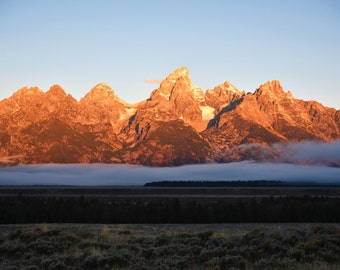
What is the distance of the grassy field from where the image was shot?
35531 millimetres

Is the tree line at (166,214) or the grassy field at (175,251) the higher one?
the grassy field at (175,251)

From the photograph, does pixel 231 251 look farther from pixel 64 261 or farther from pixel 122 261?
pixel 64 261

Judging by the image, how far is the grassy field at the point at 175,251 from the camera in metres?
35.5

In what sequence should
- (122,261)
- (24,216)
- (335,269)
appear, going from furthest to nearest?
(24,216) → (122,261) → (335,269)

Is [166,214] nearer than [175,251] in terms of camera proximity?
No

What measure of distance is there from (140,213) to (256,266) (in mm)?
90379

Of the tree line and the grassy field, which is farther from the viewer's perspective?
the tree line

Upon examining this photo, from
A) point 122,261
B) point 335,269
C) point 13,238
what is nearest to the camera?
point 335,269

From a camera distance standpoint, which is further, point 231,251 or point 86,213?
point 86,213

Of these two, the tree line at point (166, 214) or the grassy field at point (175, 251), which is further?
the tree line at point (166, 214)

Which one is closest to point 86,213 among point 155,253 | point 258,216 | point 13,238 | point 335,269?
point 258,216

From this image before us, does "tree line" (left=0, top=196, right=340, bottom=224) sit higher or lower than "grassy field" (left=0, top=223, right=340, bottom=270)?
lower

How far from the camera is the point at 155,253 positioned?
127ft

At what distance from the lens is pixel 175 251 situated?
129 feet
